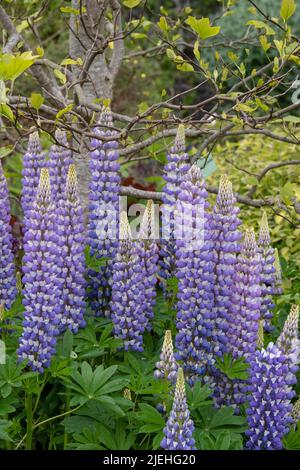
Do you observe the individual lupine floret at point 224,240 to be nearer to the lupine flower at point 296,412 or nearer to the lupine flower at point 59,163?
the lupine flower at point 296,412

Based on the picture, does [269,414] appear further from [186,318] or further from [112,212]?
[112,212]

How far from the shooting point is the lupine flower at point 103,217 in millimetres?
3094

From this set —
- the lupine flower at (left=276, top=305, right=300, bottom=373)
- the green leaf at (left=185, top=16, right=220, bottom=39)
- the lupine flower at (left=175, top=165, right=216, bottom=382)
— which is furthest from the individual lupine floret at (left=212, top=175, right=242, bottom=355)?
the green leaf at (left=185, top=16, right=220, bottom=39)

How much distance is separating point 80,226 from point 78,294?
0.27 m

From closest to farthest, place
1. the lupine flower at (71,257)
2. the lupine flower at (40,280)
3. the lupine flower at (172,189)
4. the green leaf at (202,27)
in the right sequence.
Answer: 1. the lupine flower at (40,280)
2. the lupine flower at (71,257)
3. the green leaf at (202,27)
4. the lupine flower at (172,189)

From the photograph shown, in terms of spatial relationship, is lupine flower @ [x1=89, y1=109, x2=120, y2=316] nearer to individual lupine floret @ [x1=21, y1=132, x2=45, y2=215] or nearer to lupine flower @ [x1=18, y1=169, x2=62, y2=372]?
individual lupine floret @ [x1=21, y1=132, x2=45, y2=215]

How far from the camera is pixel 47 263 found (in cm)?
258

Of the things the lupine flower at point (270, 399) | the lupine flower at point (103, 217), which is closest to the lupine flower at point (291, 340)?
the lupine flower at point (270, 399)

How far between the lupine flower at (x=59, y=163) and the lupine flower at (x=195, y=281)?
687 millimetres

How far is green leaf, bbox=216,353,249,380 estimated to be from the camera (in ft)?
8.62

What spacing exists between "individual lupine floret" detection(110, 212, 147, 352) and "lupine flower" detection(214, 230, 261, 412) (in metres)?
0.37

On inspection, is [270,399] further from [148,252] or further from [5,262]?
[5,262]
